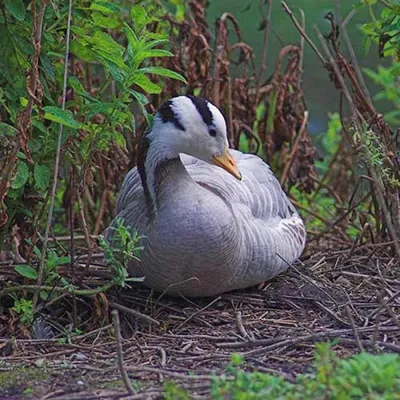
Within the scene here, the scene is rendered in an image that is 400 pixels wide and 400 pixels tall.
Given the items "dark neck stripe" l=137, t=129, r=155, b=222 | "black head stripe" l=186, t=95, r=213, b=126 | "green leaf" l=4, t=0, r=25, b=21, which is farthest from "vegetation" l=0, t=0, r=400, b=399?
"black head stripe" l=186, t=95, r=213, b=126

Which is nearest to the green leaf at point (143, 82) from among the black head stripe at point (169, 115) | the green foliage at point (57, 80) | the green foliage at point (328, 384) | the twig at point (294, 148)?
the green foliage at point (57, 80)

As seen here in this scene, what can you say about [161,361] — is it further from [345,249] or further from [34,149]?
[345,249]

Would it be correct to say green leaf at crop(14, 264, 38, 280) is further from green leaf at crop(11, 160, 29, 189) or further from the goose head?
the goose head

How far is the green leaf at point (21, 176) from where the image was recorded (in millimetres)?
4316

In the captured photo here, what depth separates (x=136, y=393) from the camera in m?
3.39

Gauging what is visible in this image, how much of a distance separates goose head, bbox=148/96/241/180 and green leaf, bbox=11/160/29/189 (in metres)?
0.65

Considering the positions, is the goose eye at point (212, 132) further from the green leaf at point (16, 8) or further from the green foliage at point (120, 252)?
the green leaf at point (16, 8)

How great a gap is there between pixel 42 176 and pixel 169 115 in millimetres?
650

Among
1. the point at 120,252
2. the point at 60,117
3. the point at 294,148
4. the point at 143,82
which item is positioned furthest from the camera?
the point at 294,148

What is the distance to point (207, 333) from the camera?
452cm

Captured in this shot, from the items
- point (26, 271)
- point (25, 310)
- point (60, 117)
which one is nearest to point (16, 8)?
point (60, 117)

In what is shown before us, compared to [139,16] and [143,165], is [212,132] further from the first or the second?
[139,16]

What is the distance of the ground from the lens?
3707 mm

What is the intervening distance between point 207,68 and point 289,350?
8.47ft
